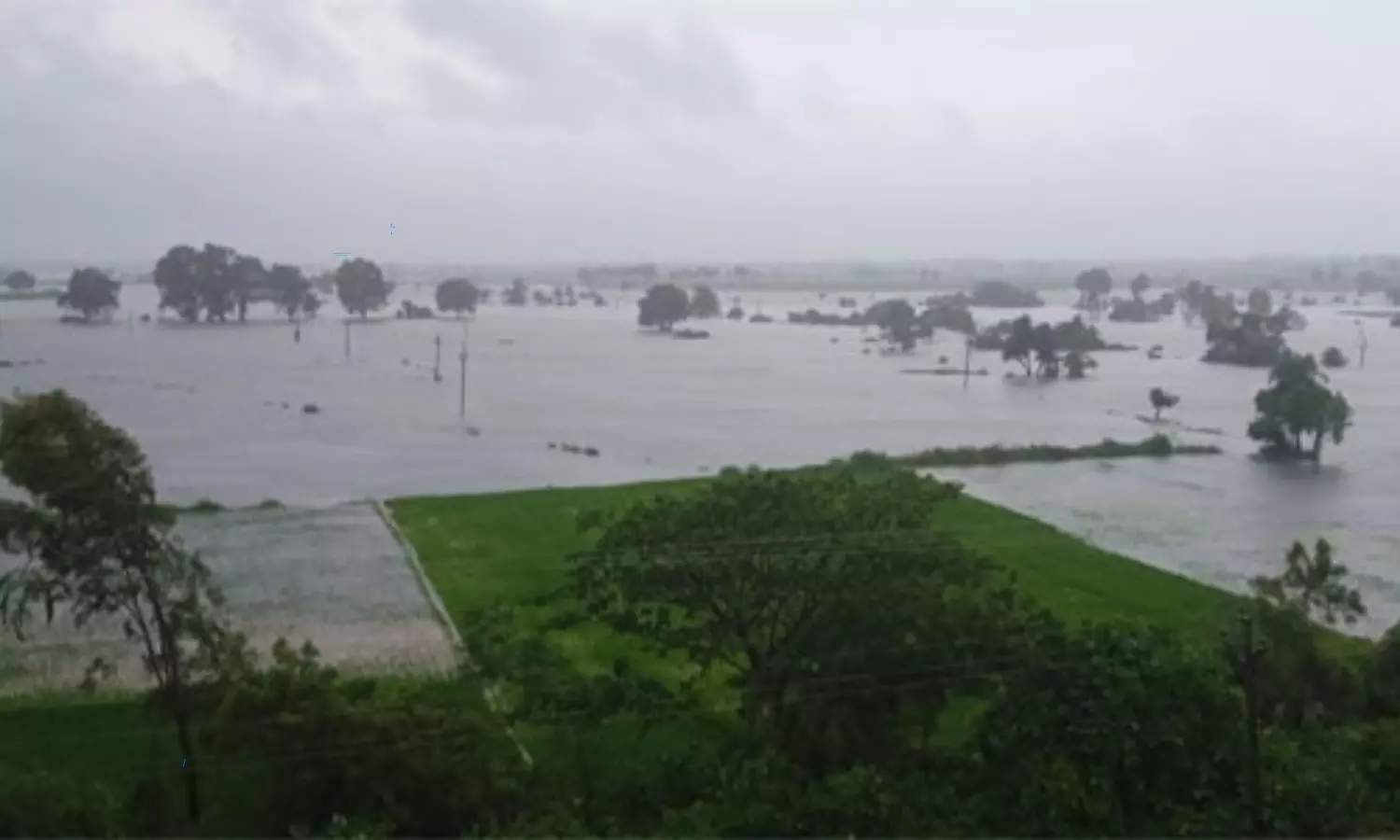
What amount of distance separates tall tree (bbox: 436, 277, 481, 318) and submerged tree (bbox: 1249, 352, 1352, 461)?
261 inches

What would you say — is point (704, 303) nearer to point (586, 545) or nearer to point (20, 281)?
point (586, 545)

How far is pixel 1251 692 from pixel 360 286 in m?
7.55

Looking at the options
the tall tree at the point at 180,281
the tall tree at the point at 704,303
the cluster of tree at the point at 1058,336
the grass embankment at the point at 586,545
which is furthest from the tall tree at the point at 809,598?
the tall tree at the point at 704,303

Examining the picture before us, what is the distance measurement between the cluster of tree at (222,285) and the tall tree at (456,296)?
3162mm

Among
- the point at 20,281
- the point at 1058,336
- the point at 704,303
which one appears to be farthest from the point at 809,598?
the point at 704,303

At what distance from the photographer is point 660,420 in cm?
920

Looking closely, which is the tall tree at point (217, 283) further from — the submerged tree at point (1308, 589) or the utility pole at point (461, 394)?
the submerged tree at point (1308, 589)

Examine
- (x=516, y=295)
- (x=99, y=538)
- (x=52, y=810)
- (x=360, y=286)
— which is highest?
(x=360, y=286)

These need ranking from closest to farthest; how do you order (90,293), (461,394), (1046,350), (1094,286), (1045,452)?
(90,293), (1045,452), (461,394), (1046,350), (1094,286)

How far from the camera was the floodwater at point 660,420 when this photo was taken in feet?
20.8

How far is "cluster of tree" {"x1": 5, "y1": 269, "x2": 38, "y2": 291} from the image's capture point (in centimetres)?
564

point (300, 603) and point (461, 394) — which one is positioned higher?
point (461, 394)

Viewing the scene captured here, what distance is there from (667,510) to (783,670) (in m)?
0.50

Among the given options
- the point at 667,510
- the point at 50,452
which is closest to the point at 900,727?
the point at 667,510
